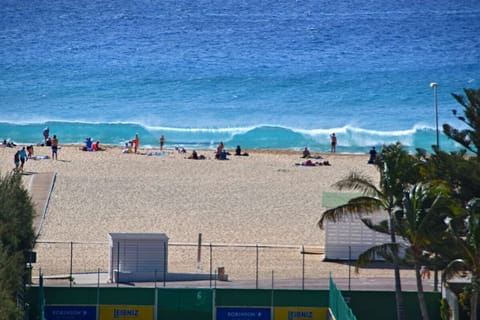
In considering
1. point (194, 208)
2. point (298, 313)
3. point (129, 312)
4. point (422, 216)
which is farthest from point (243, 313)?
point (194, 208)

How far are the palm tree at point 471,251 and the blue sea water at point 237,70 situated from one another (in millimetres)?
39568

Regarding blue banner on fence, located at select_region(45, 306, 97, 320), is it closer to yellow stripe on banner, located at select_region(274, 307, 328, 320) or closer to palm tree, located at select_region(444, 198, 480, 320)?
yellow stripe on banner, located at select_region(274, 307, 328, 320)

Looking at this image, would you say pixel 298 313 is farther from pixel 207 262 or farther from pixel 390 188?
pixel 207 262

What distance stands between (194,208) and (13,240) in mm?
15052

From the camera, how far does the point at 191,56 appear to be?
113 meters

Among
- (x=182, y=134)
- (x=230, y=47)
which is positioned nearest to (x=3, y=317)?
(x=182, y=134)

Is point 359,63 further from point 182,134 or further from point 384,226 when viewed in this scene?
point 384,226

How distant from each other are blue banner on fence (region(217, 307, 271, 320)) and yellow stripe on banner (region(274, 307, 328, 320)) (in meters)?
0.25

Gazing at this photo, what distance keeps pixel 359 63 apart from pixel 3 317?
85.6 meters

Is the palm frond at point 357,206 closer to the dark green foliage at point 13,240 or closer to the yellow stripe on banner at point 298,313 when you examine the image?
the yellow stripe on banner at point 298,313

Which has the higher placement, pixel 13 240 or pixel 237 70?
pixel 237 70

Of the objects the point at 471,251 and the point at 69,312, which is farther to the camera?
the point at 69,312

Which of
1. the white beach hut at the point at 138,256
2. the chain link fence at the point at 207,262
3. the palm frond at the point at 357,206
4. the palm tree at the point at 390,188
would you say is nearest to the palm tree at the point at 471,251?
the palm tree at the point at 390,188

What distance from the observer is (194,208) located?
44.8 meters
